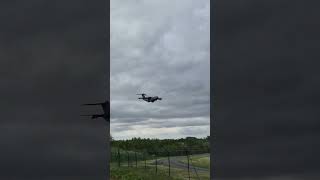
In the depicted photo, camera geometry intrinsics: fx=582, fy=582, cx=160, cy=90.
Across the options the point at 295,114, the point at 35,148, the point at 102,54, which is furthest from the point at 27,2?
the point at 295,114

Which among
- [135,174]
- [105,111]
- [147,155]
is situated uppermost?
[105,111]

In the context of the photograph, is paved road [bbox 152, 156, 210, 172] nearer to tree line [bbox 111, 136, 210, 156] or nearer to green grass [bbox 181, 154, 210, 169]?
green grass [bbox 181, 154, 210, 169]

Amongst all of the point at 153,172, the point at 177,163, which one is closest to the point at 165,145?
the point at 177,163

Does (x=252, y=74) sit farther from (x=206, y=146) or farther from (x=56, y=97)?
(x=56, y=97)

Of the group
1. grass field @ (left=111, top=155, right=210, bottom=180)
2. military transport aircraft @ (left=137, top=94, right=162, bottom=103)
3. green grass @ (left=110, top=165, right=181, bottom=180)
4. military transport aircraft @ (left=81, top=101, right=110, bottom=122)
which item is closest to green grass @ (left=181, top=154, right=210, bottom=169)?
grass field @ (left=111, top=155, right=210, bottom=180)

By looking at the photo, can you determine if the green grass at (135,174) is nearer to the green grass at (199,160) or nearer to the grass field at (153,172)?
the grass field at (153,172)

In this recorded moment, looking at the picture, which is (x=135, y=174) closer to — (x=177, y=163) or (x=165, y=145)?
(x=165, y=145)

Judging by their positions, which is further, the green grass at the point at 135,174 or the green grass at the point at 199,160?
the green grass at the point at 199,160

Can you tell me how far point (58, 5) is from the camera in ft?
31.0

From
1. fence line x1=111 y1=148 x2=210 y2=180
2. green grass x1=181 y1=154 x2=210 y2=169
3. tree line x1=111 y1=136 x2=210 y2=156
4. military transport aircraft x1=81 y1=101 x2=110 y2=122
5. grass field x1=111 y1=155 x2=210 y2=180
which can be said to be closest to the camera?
military transport aircraft x1=81 y1=101 x2=110 y2=122

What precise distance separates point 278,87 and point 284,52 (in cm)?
68

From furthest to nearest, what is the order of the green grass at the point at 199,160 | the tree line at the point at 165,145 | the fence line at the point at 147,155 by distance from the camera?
the green grass at the point at 199,160
the fence line at the point at 147,155
the tree line at the point at 165,145

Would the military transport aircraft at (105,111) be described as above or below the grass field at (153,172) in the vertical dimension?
above

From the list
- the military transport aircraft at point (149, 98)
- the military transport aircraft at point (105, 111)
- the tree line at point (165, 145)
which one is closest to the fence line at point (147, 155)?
the tree line at point (165, 145)
